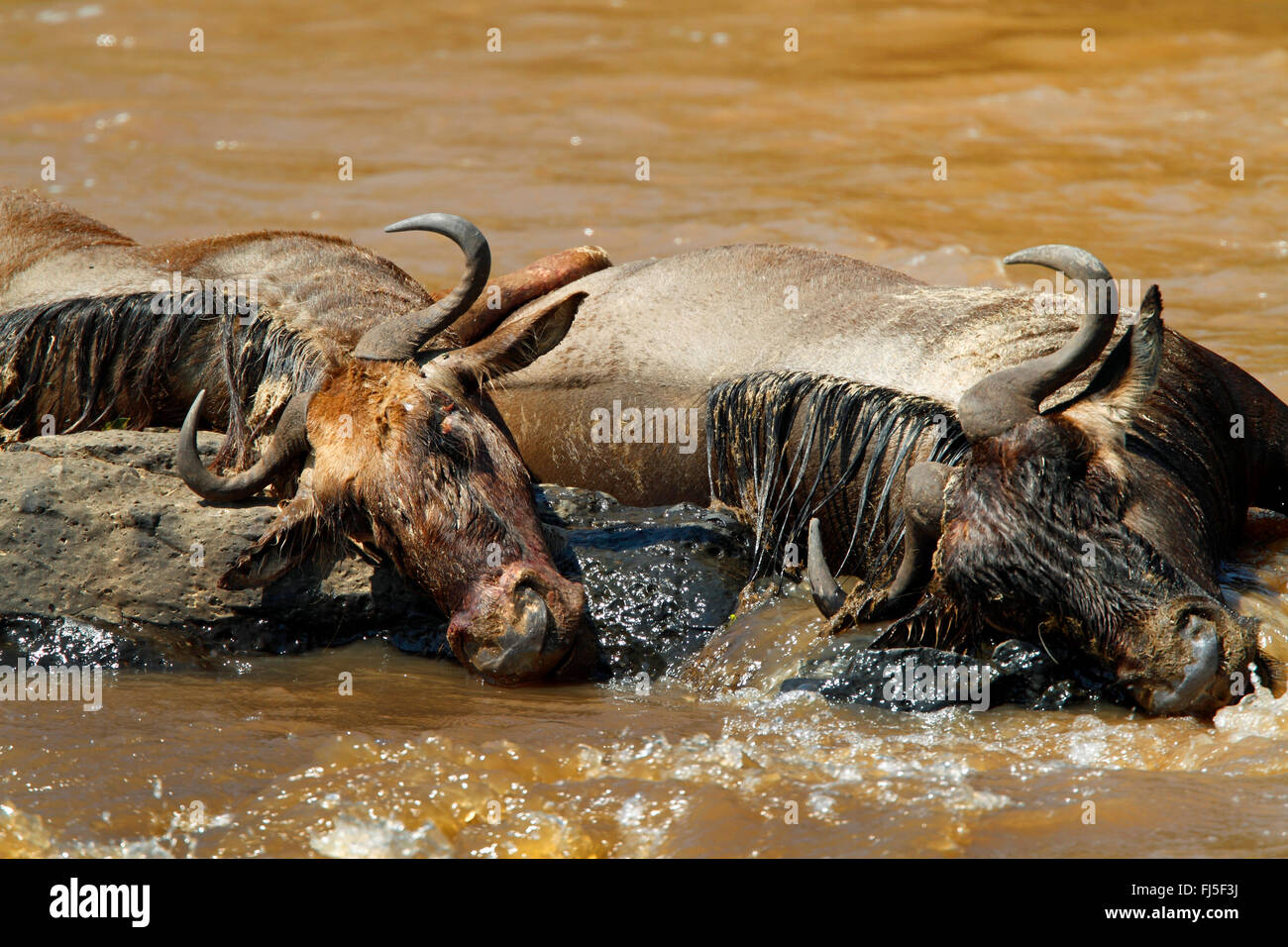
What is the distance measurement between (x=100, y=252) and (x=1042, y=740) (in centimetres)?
528

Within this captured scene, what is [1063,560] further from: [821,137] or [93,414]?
[821,137]

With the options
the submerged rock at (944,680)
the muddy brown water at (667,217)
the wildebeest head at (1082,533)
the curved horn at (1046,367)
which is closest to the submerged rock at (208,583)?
the muddy brown water at (667,217)

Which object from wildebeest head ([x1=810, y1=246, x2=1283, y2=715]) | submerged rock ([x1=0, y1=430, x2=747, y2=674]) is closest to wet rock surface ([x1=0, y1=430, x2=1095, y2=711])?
→ submerged rock ([x1=0, y1=430, x2=747, y2=674])

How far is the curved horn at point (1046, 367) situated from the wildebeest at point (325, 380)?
1.52 meters

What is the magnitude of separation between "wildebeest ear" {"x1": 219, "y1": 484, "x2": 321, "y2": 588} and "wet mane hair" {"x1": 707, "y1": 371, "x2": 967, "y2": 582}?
1733 millimetres

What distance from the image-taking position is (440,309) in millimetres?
5891

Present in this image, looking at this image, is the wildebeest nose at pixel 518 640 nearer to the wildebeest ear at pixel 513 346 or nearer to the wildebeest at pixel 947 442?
the wildebeest at pixel 947 442

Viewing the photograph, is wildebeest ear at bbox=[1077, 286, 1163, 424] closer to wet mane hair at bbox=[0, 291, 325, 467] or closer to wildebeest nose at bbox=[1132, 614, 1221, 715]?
wildebeest nose at bbox=[1132, 614, 1221, 715]

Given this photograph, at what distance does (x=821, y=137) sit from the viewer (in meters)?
13.7

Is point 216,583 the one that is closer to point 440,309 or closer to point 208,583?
point 208,583

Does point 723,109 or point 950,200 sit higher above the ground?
point 723,109

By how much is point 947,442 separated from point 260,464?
2.66m
